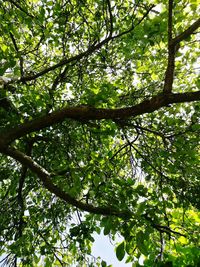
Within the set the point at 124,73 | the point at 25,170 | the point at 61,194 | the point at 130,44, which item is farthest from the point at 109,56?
the point at 61,194

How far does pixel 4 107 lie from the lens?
6.57 meters

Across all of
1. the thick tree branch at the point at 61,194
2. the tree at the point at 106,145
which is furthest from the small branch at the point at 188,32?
the thick tree branch at the point at 61,194

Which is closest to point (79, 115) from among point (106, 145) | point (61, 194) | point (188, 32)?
point (61, 194)

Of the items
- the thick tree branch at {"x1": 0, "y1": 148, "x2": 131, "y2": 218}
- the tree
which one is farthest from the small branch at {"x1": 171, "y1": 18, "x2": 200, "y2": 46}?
the thick tree branch at {"x1": 0, "y1": 148, "x2": 131, "y2": 218}

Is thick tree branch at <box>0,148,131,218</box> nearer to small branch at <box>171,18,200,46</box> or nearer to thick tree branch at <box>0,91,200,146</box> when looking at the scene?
thick tree branch at <box>0,91,200,146</box>

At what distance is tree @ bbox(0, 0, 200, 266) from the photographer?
14.1 feet

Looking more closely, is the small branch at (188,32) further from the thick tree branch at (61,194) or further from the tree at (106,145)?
the thick tree branch at (61,194)

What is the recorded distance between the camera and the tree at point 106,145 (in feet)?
14.1

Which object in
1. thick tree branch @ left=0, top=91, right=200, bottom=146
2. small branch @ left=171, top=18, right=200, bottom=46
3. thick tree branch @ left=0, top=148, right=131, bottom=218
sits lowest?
thick tree branch @ left=0, top=148, right=131, bottom=218

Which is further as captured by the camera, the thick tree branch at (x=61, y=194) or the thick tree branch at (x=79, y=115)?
the thick tree branch at (x=79, y=115)

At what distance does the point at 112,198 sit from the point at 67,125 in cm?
328

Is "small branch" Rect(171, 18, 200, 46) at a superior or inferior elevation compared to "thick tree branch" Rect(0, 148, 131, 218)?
superior

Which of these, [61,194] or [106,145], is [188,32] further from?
[106,145]

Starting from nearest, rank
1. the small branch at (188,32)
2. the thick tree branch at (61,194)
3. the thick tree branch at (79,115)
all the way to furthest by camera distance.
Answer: the small branch at (188,32)
the thick tree branch at (61,194)
the thick tree branch at (79,115)
